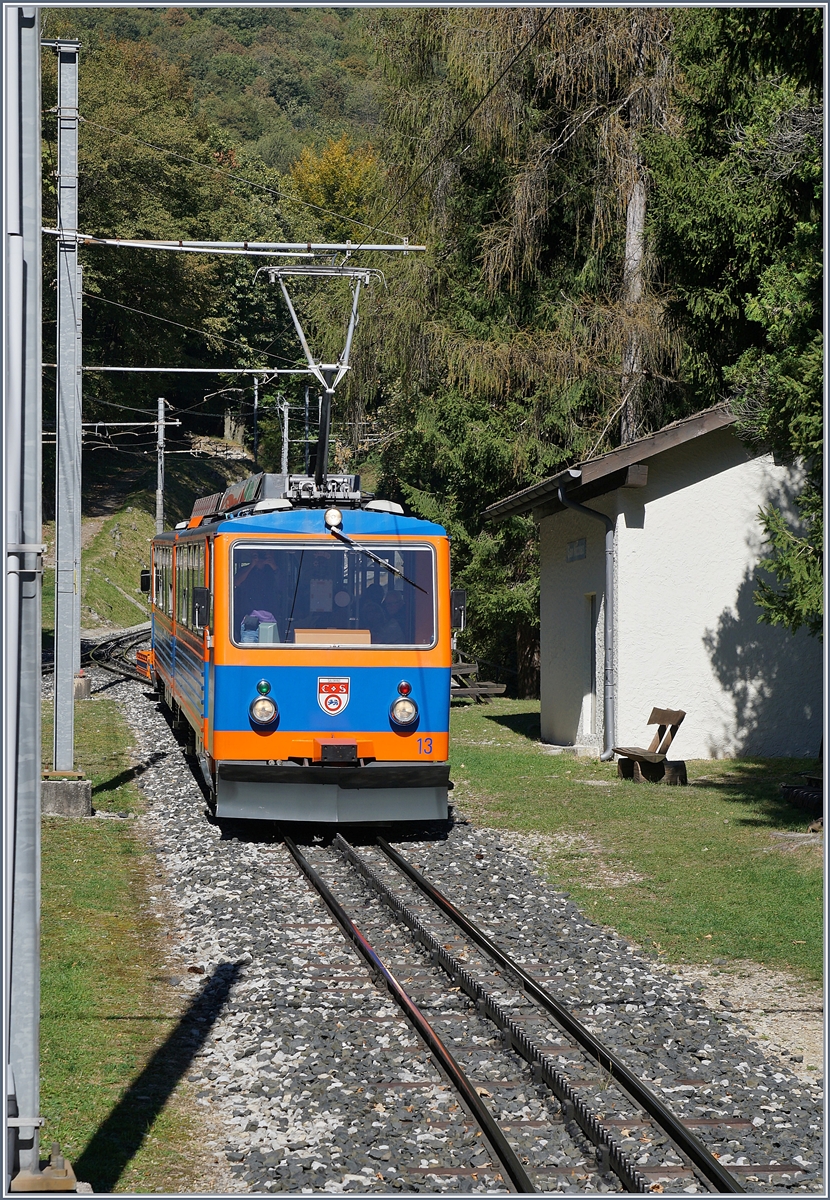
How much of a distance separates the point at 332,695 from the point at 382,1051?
5655 mm

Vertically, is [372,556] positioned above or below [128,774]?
above

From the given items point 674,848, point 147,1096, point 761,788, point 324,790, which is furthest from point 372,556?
point 147,1096

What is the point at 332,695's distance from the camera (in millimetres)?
12375

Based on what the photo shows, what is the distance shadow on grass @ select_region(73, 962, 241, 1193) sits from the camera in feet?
18.1

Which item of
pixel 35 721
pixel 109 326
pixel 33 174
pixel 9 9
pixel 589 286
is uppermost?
Result: pixel 109 326

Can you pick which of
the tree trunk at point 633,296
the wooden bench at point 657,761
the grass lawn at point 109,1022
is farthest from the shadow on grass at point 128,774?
the tree trunk at point 633,296

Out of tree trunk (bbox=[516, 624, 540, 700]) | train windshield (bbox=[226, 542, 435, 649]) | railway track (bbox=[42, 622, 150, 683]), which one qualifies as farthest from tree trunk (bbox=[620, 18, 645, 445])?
railway track (bbox=[42, 622, 150, 683])

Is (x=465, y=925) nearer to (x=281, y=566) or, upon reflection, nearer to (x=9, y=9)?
(x=281, y=566)

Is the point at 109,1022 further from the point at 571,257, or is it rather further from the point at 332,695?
the point at 571,257

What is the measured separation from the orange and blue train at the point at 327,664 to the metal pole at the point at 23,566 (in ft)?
25.0

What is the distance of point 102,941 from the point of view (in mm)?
9219

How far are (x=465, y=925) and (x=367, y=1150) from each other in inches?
148

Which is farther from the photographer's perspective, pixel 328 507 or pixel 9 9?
pixel 328 507

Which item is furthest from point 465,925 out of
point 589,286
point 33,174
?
point 589,286
